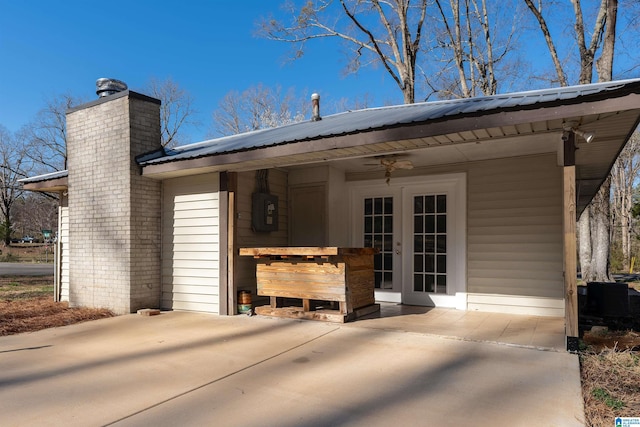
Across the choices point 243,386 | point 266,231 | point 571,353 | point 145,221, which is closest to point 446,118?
point 571,353

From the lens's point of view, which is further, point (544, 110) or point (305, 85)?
point (305, 85)

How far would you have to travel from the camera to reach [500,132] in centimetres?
450

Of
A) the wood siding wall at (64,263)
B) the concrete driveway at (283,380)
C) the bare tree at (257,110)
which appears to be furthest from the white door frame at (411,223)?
the bare tree at (257,110)

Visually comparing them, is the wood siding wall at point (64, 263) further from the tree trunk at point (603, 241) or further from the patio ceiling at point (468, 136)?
the tree trunk at point (603, 241)

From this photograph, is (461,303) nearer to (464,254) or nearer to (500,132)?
(464,254)

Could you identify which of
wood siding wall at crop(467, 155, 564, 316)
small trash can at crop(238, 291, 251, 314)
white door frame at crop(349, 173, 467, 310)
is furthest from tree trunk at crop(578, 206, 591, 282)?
small trash can at crop(238, 291, 251, 314)

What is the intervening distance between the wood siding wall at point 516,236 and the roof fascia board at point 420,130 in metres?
2.53

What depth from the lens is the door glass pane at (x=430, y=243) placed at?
266 inches

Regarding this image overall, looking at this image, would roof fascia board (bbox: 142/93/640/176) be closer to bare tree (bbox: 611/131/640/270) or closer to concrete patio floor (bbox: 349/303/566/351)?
concrete patio floor (bbox: 349/303/566/351)

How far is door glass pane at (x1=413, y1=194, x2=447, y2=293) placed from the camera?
675 centimetres

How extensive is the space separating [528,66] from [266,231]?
1603 cm

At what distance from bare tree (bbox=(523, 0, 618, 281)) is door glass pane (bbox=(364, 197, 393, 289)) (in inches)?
357

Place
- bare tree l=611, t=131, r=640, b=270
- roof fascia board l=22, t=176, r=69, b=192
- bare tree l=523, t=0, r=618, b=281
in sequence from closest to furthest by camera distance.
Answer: roof fascia board l=22, t=176, r=69, b=192 < bare tree l=523, t=0, r=618, b=281 < bare tree l=611, t=131, r=640, b=270

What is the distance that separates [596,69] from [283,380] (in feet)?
47.5
